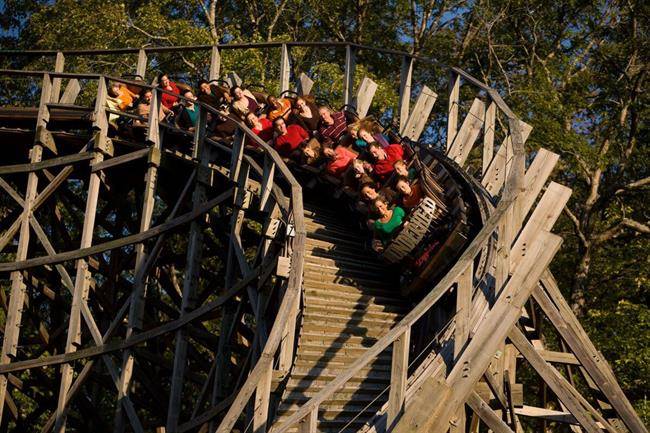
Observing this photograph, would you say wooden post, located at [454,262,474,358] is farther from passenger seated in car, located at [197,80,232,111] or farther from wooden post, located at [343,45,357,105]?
wooden post, located at [343,45,357,105]

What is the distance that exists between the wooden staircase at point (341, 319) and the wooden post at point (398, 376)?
47cm

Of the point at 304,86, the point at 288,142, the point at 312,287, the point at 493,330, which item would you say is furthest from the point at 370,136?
the point at 493,330

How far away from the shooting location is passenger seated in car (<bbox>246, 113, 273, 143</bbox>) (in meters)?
11.0

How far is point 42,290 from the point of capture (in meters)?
12.8

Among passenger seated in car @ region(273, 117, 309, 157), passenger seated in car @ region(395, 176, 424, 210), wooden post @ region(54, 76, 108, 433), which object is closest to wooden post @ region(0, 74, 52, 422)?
wooden post @ region(54, 76, 108, 433)

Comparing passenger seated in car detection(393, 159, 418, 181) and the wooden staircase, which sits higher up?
passenger seated in car detection(393, 159, 418, 181)

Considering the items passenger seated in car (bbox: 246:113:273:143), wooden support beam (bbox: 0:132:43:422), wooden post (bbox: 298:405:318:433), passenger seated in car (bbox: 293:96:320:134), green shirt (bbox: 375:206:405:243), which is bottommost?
wooden support beam (bbox: 0:132:43:422)

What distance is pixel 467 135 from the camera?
A: 1095 centimetres

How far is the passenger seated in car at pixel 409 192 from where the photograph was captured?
30.1 ft

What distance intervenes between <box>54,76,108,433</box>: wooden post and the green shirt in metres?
3.53

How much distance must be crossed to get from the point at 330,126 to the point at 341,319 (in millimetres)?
3057

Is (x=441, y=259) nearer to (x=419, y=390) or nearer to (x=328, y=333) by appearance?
(x=328, y=333)

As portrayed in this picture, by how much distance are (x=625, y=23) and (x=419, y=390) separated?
15.0m

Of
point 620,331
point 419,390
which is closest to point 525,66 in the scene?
point 620,331
